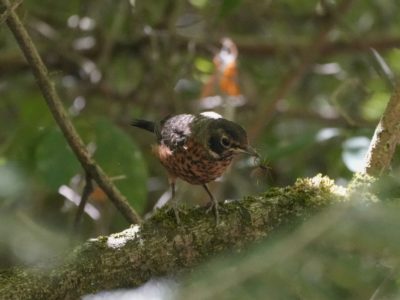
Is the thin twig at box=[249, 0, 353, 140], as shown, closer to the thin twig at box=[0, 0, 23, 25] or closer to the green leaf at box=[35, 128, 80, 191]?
the green leaf at box=[35, 128, 80, 191]

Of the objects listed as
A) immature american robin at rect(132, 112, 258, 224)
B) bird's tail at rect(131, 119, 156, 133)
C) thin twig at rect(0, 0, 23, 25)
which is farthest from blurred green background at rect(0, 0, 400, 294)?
thin twig at rect(0, 0, 23, 25)

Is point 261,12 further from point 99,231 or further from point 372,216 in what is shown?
point 372,216

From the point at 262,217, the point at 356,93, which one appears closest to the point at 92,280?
the point at 262,217

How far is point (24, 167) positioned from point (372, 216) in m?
3.20

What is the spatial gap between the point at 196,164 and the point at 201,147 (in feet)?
0.29

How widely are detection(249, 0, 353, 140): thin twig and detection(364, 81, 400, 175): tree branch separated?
2567mm

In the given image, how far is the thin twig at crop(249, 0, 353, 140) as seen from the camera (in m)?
5.08

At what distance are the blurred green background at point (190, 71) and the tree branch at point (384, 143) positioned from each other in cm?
171

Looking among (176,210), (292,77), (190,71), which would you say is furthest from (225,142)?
(190,71)

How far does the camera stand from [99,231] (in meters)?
4.44

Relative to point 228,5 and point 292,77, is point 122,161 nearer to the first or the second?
point 228,5

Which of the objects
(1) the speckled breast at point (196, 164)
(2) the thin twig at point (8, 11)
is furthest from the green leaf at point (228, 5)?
(2) the thin twig at point (8, 11)

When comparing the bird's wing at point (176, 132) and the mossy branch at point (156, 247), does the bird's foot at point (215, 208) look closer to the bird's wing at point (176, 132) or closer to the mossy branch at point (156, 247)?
the mossy branch at point (156, 247)

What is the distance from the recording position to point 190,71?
19.5 ft
